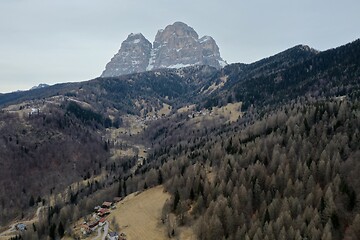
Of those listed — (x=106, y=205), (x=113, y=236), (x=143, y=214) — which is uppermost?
(x=143, y=214)

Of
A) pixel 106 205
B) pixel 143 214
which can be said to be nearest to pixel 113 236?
Answer: pixel 143 214

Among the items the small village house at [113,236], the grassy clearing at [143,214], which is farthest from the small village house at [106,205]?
the small village house at [113,236]

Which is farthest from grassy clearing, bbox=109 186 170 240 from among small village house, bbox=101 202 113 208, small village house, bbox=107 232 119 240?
small village house, bbox=101 202 113 208

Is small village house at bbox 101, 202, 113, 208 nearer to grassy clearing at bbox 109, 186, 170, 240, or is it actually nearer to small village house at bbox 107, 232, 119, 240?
grassy clearing at bbox 109, 186, 170, 240

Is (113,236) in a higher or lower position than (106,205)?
higher

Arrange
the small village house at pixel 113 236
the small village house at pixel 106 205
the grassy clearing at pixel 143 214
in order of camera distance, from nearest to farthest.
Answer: the small village house at pixel 113 236 → the grassy clearing at pixel 143 214 → the small village house at pixel 106 205

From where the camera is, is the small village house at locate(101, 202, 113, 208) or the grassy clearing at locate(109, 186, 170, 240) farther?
the small village house at locate(101, 202, 113, 208)

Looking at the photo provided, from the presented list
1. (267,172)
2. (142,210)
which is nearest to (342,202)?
(267,172)

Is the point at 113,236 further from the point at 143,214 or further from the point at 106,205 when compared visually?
the point at 106,205

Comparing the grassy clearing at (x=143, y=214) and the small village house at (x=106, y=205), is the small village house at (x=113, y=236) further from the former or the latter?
the small village house at (x=106, y=205)

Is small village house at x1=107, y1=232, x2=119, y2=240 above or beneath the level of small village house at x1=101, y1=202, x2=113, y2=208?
above

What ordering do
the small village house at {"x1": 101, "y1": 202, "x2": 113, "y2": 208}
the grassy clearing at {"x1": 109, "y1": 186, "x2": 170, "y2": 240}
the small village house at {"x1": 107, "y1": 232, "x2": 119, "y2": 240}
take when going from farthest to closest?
the small village house at {"x1": 101, "y1": 202, "x2": 113, "y2": 208} → the grassy clearing at {"x1": 109, "y1": 186, "x2": 170, "y2": 240} → the small village house at {"x1": 107, "y1": 232, "x2": 119, "y2": 240}

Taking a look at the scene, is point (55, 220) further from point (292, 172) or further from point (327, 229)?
point (327, 229)
